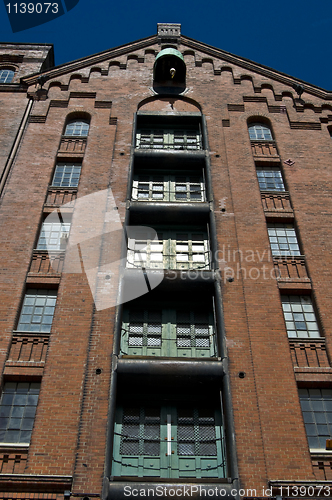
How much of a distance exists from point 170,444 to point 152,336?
10.3 ft

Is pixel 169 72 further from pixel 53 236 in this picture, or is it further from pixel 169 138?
pixel 53 236

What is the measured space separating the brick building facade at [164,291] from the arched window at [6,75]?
10.5 ft

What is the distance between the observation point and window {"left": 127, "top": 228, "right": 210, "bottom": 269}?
15422 mm

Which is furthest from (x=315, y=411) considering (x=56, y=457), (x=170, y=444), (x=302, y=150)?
(x=302, y=150)

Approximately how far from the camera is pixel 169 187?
59.4 feet

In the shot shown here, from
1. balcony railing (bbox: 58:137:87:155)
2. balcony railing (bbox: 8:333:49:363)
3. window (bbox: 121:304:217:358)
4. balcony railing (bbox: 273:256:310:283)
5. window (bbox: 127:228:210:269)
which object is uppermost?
balcony railing (bbox: 58:137:87:155)

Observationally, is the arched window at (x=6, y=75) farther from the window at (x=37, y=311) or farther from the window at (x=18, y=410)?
the window at (x=18, y=410)

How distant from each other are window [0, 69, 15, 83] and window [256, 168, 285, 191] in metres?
14.8

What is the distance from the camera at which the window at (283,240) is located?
1591 centimetres

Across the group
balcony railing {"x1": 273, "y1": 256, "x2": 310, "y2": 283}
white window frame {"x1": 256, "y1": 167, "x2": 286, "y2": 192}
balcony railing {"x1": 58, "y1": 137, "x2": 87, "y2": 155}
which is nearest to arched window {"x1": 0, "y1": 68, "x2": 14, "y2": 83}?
balcony railing {"x1": 58, "y1": 137, "x2": 87, "y2": 155}

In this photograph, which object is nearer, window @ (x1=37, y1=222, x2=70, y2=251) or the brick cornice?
the brick cornice

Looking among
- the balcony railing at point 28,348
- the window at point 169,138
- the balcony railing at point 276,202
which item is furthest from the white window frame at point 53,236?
the balcony railing at point 276,202

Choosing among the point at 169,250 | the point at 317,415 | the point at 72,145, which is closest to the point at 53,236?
the point at 169,250

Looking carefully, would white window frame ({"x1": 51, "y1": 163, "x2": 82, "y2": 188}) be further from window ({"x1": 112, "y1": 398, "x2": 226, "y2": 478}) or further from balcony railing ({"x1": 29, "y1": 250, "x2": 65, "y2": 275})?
window ({"x1": 112, "y1": 398, "x2": 226, "y2": 478})
